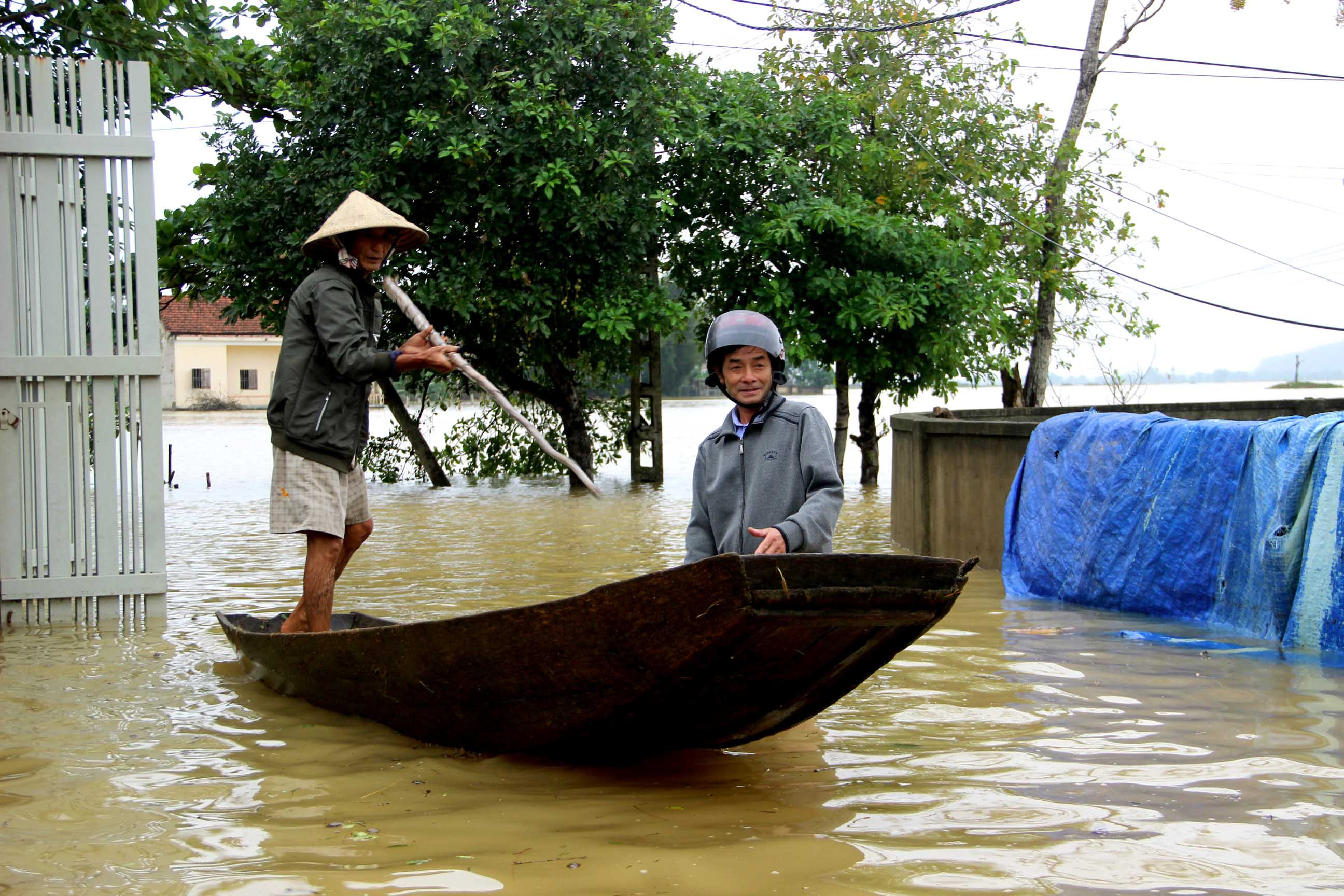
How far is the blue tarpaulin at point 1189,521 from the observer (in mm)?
6148

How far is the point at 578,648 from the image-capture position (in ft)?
11.9

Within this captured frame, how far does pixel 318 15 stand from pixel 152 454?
975 cm

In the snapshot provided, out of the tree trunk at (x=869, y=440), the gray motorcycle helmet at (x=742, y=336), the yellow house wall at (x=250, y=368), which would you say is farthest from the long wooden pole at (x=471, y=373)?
the yellow house wall at (x=250, y=368)

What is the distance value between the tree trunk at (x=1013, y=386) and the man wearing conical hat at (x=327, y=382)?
1379 cm

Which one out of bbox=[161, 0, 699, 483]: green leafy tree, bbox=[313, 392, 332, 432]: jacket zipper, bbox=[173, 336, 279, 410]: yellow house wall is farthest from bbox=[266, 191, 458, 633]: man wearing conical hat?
bbox=[173, 336, 279, 410]: yellow house wall

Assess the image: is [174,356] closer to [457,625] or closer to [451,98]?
[451,98]

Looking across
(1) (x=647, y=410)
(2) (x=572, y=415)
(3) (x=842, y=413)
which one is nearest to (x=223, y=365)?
(1) (x=647, y=410)

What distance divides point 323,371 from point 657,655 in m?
2.53

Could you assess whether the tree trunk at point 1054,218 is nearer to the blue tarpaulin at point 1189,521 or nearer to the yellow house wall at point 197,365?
the blue tarpaulin at point 1189,521

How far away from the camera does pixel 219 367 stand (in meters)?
51.1

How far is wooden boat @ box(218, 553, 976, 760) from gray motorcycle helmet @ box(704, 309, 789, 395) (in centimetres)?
104

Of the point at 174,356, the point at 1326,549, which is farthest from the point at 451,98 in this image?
the point at 174,356

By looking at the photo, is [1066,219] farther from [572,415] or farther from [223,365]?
[223,365]

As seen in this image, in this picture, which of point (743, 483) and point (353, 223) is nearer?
point (743, 483)
